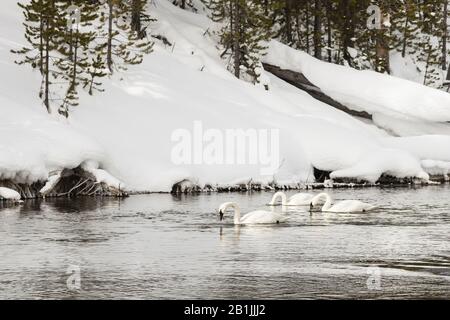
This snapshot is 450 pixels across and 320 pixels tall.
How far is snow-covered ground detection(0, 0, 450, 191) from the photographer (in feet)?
130

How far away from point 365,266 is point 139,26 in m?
39.4

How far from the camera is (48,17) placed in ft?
141

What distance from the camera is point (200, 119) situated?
47094mm

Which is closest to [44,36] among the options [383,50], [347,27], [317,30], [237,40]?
[237,40]

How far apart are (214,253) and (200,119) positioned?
2511 cm

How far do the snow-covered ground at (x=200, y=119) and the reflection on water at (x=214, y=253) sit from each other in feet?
18.3

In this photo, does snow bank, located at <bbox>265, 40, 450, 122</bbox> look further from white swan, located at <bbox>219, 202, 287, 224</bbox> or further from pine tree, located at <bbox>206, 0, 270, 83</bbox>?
white swan, located at <bbox>219, 202, 287, 224</bbox>

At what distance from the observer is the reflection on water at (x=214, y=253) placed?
17562mm

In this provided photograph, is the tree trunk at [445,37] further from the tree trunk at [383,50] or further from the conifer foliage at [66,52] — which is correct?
the conifer foliage at [66,52]

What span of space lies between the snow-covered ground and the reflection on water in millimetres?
5592

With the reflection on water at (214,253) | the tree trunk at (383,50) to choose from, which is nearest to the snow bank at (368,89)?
the tree trunk at (383,50)

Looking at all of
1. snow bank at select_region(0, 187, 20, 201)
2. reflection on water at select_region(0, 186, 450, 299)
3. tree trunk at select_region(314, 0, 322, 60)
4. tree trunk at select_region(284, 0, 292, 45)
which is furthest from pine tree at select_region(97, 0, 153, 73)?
reflection on water at select_region(0, 186, 450, 299)

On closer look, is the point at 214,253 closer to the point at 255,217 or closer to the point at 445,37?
the point at 255,217
